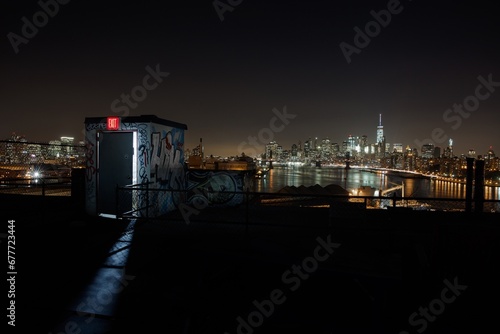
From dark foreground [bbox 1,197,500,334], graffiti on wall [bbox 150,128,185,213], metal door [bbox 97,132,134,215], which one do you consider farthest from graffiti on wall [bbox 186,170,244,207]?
dark foreground [bbox 1,197,500,334]

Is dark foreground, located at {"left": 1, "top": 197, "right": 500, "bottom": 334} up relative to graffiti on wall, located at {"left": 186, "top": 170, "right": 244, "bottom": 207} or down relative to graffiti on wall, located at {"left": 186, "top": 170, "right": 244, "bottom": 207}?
down

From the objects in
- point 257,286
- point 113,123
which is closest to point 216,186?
point 113,123

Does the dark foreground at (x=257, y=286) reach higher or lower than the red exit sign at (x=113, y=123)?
lower

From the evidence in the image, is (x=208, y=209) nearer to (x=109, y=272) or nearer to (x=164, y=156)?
(x=164, y=156)

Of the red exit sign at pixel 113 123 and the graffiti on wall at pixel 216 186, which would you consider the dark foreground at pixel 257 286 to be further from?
the graffiti on wall at pixel 216 186

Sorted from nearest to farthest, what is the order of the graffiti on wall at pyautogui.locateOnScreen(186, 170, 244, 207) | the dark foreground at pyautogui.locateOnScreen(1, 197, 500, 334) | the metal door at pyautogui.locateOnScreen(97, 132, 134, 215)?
the dark foreground at pyautogui.locateOnScreen(1, 197, 500, 334) < the metal door at pyautogui.locateOnScreen(97, 132, 134, 215) < the graffiti on wall at pyautogui.locateOnScreen(186, 170, 244, 207)

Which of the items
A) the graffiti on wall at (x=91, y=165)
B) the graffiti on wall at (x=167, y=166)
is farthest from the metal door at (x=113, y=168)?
the graffiti on wall at (x=167, y=166)

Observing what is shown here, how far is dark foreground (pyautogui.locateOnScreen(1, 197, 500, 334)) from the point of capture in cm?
453

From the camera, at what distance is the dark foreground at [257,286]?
4527 mm

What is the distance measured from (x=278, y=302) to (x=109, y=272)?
3225mm

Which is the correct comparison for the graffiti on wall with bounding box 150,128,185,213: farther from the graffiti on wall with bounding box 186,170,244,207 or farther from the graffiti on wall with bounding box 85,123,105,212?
the graffiti on wall with bounding box 85,123,105,212

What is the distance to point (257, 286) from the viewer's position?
602 centimetres

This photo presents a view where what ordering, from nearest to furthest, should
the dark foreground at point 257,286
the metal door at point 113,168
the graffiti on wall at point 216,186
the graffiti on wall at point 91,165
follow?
the dark foreground at point 257,286 → the metal door at point 113,168 → the graffiti on wall at point 91,165 → the graffiti on wall at point 216,186

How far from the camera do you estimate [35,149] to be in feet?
37.7
